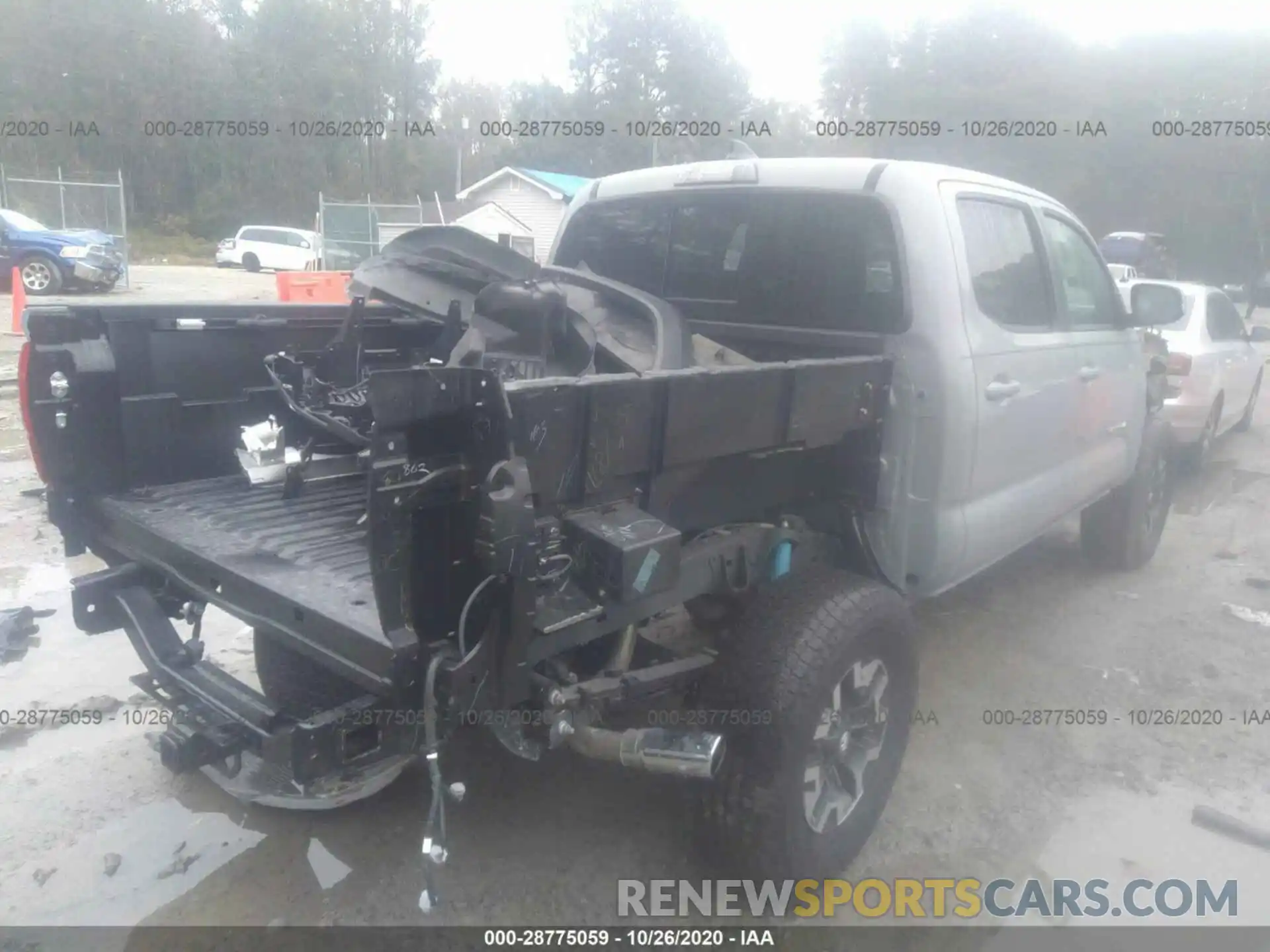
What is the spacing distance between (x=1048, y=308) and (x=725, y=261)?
144 centimetres

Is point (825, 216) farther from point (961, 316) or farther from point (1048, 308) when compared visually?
point (1048, 308)

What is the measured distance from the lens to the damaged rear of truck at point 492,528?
2086mm

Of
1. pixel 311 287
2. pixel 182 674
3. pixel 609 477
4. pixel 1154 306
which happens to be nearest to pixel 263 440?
pixel 182 674

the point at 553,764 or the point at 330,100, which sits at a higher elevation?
the point at 330,100

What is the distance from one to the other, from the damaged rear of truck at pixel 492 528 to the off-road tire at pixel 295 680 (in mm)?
20

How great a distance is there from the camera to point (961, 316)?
3434 millimetres

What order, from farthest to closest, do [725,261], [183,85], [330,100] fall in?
[330,100] < [183,85] < [725,261]

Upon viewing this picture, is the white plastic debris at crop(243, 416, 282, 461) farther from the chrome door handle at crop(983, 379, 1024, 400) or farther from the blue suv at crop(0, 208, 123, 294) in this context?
the blue suv at crop(0, 208, 123, 294)

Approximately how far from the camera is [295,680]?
11.2 ft

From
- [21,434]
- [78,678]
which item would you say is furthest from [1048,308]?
[21,434]

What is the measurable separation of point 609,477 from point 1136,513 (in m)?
4.47

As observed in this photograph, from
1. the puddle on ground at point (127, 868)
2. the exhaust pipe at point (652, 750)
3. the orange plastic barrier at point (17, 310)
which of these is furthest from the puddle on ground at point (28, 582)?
the orange plastic barrier at point (17, 310)

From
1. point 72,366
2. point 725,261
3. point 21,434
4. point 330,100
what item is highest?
point 330,100

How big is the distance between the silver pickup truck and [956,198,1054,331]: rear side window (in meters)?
0.02
